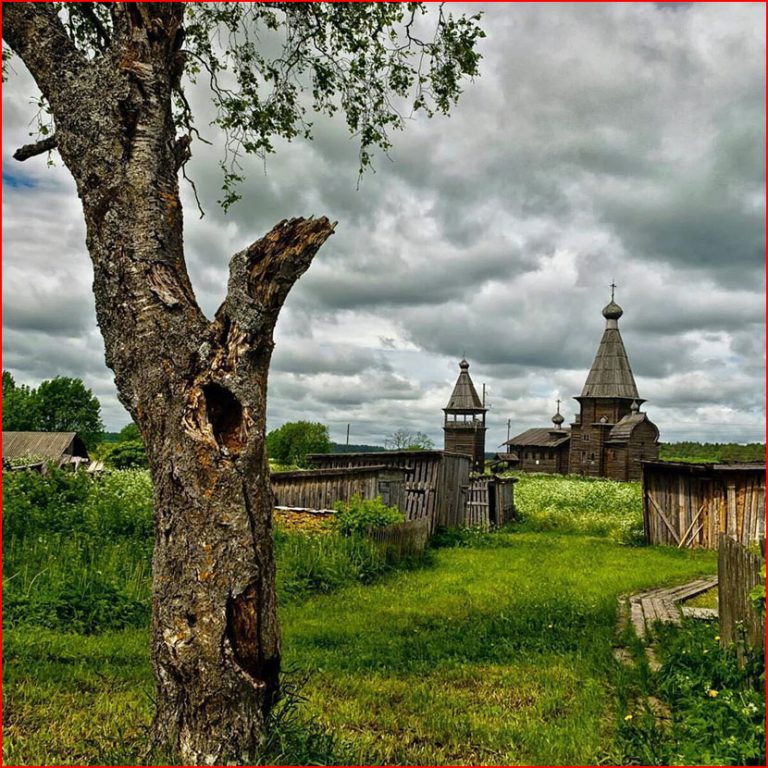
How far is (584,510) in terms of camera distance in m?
30.6

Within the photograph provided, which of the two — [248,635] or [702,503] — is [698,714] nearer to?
Answer: [248,635]

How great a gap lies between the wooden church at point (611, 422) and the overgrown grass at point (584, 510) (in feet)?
48.6

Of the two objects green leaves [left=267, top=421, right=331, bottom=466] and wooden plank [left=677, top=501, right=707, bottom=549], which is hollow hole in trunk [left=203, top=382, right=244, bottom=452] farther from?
green leaves [left=267, top=421, right=331, bottom=466]

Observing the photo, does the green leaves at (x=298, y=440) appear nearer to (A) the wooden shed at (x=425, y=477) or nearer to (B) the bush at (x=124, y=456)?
(B) the bush at (x=124, y=456)

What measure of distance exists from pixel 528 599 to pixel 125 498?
31.5 ft

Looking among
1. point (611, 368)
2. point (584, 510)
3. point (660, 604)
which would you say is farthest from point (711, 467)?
point (611, 368)

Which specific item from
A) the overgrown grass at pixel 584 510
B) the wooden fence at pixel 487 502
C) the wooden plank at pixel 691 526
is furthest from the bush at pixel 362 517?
the overgrown grass at pixel 584 510

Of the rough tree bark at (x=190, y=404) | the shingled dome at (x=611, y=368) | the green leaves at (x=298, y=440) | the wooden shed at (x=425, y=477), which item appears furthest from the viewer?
the green leaves at (x=298, y=440)

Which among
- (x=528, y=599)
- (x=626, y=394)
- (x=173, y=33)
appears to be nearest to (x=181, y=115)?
(x=173, y=33)

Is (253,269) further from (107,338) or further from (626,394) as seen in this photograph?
(626,394)

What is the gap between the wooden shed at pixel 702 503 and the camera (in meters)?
18.8

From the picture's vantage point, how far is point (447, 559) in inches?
666

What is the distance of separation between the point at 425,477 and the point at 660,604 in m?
11.6

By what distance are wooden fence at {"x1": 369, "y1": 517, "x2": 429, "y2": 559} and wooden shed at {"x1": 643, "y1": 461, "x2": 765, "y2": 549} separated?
841 centimetres
